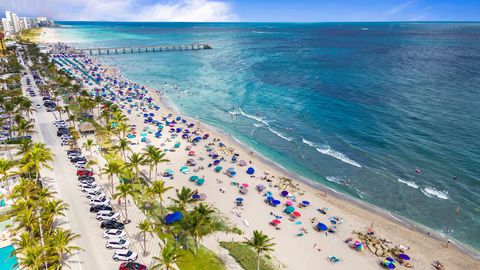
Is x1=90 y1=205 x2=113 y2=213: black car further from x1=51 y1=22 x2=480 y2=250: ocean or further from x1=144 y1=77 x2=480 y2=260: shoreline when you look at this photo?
x1=51 y1=22 x2=480 y2=250: ocean

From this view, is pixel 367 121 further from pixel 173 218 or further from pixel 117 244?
pixel 117 244

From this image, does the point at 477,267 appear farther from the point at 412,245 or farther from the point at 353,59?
the point at 353,59

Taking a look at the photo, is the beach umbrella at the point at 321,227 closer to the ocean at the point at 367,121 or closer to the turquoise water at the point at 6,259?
the ocean at the point at 367,121

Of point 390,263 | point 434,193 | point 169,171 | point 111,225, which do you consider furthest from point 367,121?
point 111,225

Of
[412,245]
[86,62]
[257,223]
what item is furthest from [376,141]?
[86,62]

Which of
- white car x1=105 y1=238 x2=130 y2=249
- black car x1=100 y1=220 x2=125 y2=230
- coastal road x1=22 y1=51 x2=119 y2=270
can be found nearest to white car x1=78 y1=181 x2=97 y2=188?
coastal road x1=22 y1=51 x2=119 y2=270

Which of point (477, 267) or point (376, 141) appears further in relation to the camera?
point (376, 141)
